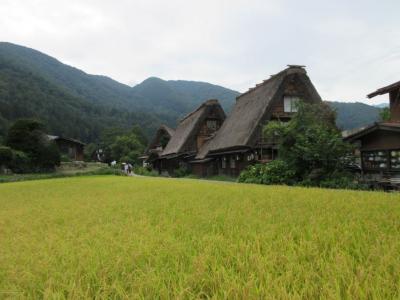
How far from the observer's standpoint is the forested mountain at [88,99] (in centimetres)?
5166

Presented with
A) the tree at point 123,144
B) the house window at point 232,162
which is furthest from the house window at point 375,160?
the tree at point 123,144

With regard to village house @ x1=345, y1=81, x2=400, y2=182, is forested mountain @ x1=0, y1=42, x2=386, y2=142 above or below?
above

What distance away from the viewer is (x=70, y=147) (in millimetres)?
42438

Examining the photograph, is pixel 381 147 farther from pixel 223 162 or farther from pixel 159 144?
pixel 159 144

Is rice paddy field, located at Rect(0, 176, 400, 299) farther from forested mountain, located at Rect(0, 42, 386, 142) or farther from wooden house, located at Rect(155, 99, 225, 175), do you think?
wooden house, located at Rect(155, 99, 225, 175)

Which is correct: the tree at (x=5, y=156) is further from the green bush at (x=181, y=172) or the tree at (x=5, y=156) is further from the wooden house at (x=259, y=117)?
the wooden house at (x=259, y=117)

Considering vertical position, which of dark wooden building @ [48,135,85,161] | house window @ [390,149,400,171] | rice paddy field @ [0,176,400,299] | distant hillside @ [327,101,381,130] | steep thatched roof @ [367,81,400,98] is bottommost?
rice paddy field @ [0,176,400,299]

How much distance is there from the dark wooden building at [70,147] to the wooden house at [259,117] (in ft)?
78.4

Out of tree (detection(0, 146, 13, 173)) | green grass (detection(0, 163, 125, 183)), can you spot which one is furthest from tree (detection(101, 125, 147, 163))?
tree (detection(0, 146, 13, 173))

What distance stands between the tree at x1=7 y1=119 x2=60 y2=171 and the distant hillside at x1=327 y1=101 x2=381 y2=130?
34.0m

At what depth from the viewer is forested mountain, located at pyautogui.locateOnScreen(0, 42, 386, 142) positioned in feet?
169

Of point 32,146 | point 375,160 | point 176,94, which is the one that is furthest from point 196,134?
point 176,94

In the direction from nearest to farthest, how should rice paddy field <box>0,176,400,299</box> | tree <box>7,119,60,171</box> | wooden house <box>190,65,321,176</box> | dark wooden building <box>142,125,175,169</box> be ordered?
rice paddy field <box>0,176,400,299</box>, wooden house <box>190,65,321,176</box>, tree <box>7,119,60,171</box>, dark wooden building <box>142,125,175,169</box>

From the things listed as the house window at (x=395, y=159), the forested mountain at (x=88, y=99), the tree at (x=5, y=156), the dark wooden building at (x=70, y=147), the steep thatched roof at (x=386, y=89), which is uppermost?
the forested mountain at (x=88, y=99)
